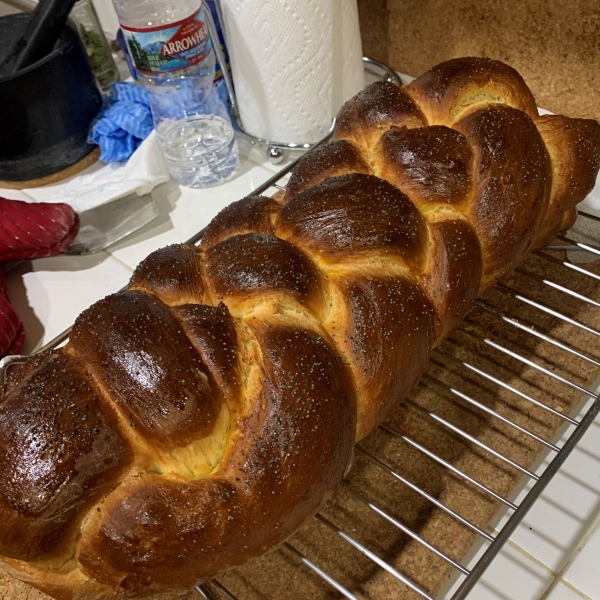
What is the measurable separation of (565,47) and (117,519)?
3.25 feet

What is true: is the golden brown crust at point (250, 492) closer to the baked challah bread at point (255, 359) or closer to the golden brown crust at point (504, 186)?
the baked challah bread at point (255, 359)

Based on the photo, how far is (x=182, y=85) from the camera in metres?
1.13

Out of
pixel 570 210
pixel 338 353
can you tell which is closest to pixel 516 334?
pixel 570 210

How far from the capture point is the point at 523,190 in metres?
0.70

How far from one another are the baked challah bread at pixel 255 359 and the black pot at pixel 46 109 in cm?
59

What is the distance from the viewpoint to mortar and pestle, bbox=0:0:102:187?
1.03 m

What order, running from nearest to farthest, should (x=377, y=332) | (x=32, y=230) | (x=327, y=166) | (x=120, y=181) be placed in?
(x=377, y=332) → (x=327, y=166) → (x=32, y=230) → (x=120, y=181)

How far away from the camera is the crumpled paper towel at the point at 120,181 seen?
3.43ft

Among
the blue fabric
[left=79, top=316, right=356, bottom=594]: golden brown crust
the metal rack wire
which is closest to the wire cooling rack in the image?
the metal rack wire

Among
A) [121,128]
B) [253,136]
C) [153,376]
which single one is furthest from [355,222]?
[121,128]

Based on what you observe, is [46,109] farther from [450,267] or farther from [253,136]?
[450,267]

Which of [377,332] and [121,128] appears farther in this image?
[121,128]

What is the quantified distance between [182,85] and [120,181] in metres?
0.24

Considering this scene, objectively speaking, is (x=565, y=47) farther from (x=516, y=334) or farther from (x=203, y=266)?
(x=203, y=266)
